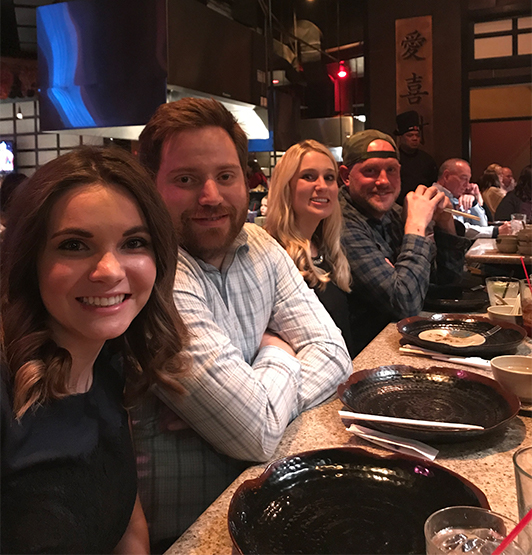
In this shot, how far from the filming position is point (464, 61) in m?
5.86

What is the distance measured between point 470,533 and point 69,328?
71 cm

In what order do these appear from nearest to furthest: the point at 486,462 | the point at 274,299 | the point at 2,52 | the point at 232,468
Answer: the point at 486,462, the point at 232,468, the point at 274,299, the point at 2,52

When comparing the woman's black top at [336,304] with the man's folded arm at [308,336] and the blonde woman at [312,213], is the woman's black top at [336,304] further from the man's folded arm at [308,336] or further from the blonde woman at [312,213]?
the man's folded arm at [308,336]

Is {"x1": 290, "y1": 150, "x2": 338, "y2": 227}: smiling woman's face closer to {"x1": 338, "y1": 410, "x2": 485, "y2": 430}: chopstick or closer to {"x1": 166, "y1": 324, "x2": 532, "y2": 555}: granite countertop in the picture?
{"x1": 166, "y1": 324, "x2": 532, "y2": 555}: granite countertop

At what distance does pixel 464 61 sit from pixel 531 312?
5.17 m

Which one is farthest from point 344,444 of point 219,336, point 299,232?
point 299,232

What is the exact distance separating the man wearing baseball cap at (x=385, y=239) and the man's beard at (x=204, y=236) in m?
0.92

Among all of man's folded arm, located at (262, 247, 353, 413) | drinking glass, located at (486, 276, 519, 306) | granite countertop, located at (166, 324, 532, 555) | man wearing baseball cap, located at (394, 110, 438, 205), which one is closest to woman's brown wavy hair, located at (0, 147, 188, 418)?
granite countertop, located at (166, 324, 532, 555)

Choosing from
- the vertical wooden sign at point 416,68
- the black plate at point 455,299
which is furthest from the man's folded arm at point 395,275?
the vertical wooden sign at point 416,68

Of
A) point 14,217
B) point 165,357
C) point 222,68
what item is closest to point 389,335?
point 165,357

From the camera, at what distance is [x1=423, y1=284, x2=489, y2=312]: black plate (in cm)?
205

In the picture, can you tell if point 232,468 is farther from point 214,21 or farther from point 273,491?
point 214,21

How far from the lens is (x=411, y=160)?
188 inches

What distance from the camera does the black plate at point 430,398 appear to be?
3.27 feet
